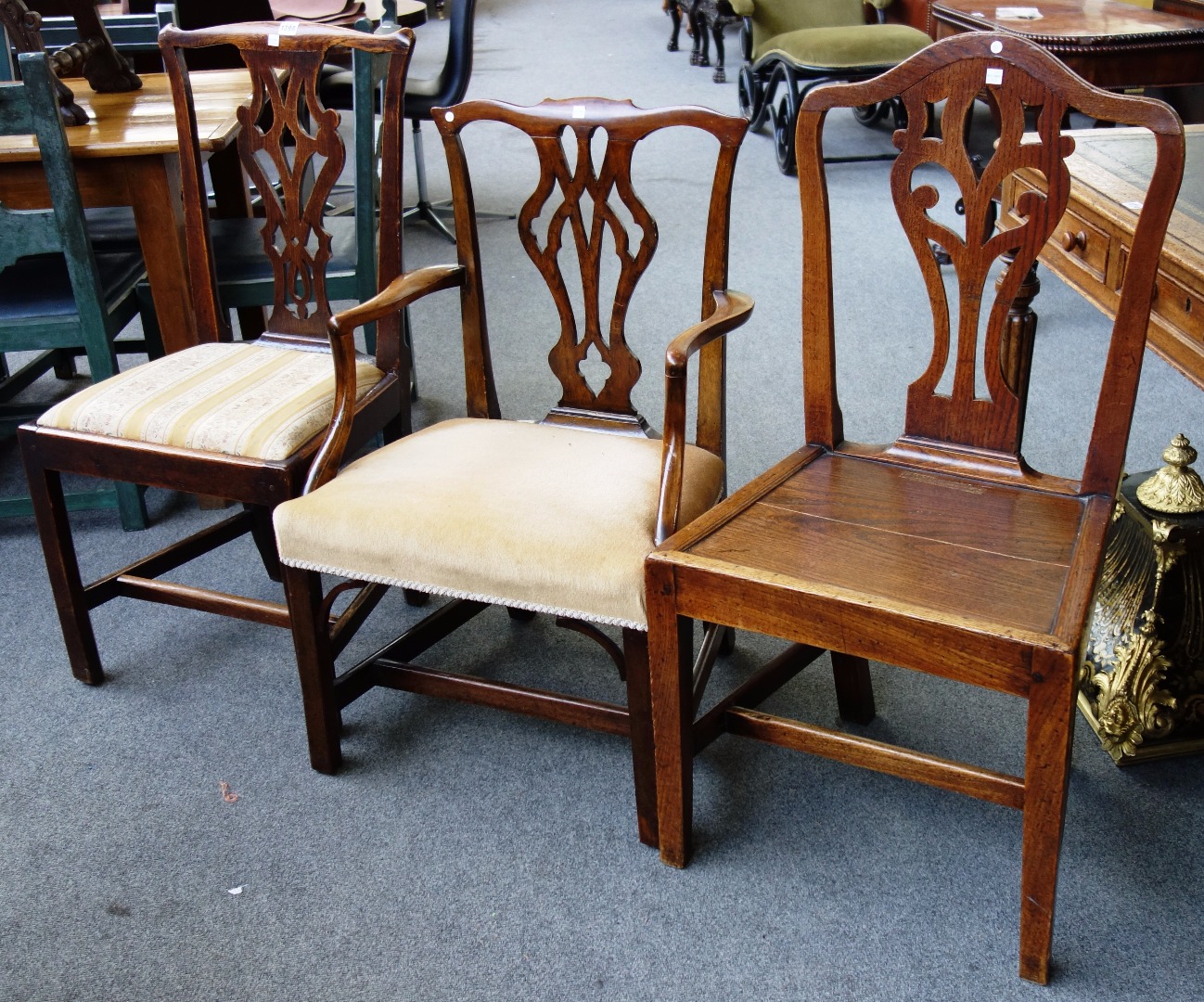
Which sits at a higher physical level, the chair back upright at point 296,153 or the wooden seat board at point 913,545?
the chair back upright at point 296,153

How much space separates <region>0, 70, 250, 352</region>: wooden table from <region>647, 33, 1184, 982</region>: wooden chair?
1326 mm

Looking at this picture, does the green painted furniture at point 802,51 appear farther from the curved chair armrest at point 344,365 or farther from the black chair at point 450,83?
the curved chair armrest at point 344,365

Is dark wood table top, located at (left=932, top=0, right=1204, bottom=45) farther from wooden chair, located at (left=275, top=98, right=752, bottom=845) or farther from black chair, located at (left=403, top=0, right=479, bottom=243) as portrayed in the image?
wooden chair, located at (left=275, top=98, right=752, bottom=845)

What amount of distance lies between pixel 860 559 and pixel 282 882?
34.3 inches

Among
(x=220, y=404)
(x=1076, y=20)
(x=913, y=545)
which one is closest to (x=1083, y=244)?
(x=913, y=545)

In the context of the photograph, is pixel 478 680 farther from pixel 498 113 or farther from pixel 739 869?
pixel 498 113

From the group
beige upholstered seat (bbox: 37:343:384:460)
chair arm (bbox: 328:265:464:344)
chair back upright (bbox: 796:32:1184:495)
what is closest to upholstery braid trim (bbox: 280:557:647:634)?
beige upholstered seat (bbox: 37:343:384:460)

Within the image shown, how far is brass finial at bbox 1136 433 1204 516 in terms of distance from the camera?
1.67 m

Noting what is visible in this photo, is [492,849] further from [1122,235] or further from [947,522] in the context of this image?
[1122,235]

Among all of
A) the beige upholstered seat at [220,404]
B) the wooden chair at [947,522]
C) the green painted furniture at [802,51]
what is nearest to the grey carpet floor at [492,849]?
the wooden chair at [947,522]

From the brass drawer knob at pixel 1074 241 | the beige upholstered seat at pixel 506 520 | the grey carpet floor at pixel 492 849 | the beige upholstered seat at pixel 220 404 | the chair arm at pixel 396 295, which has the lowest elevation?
the grey carpet floor at pixel 492 849

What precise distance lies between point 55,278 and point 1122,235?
6.61ft

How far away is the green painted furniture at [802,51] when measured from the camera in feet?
15.0

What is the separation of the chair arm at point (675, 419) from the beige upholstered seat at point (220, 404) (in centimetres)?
58
